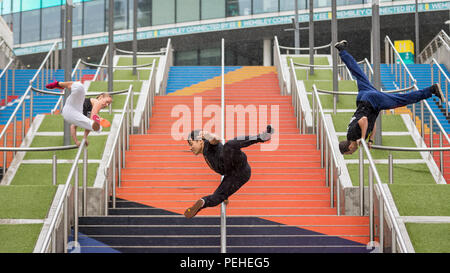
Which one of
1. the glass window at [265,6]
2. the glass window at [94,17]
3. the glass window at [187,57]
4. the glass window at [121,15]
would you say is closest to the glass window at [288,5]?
the glass window at [265,6]

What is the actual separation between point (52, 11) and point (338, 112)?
2640cm

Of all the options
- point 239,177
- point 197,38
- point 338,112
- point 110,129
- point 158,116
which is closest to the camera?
point 239,177

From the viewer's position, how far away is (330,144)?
8.43 metres

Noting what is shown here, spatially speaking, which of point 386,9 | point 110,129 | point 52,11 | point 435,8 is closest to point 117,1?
point 52,11

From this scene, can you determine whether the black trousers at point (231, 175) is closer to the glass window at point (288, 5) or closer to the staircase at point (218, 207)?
the staircase at point (218, 207)

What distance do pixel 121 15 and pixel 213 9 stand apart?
18.1 feet

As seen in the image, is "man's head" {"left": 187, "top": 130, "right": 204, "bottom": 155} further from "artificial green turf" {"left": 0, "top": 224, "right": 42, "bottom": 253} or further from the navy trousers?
the navy trousers

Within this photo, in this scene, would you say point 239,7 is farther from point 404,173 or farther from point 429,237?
point 429,237

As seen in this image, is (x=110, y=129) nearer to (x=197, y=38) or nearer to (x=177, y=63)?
(x=197, y=38)

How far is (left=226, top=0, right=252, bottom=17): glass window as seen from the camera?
97.1ft

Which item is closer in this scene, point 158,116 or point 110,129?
point 110,129

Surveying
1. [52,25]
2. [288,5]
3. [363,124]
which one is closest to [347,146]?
[363,124]

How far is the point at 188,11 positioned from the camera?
30.9 metres

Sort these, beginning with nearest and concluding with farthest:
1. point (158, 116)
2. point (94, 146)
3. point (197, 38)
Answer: point (94, 146) → point (158, 116) → point (197, 38)
